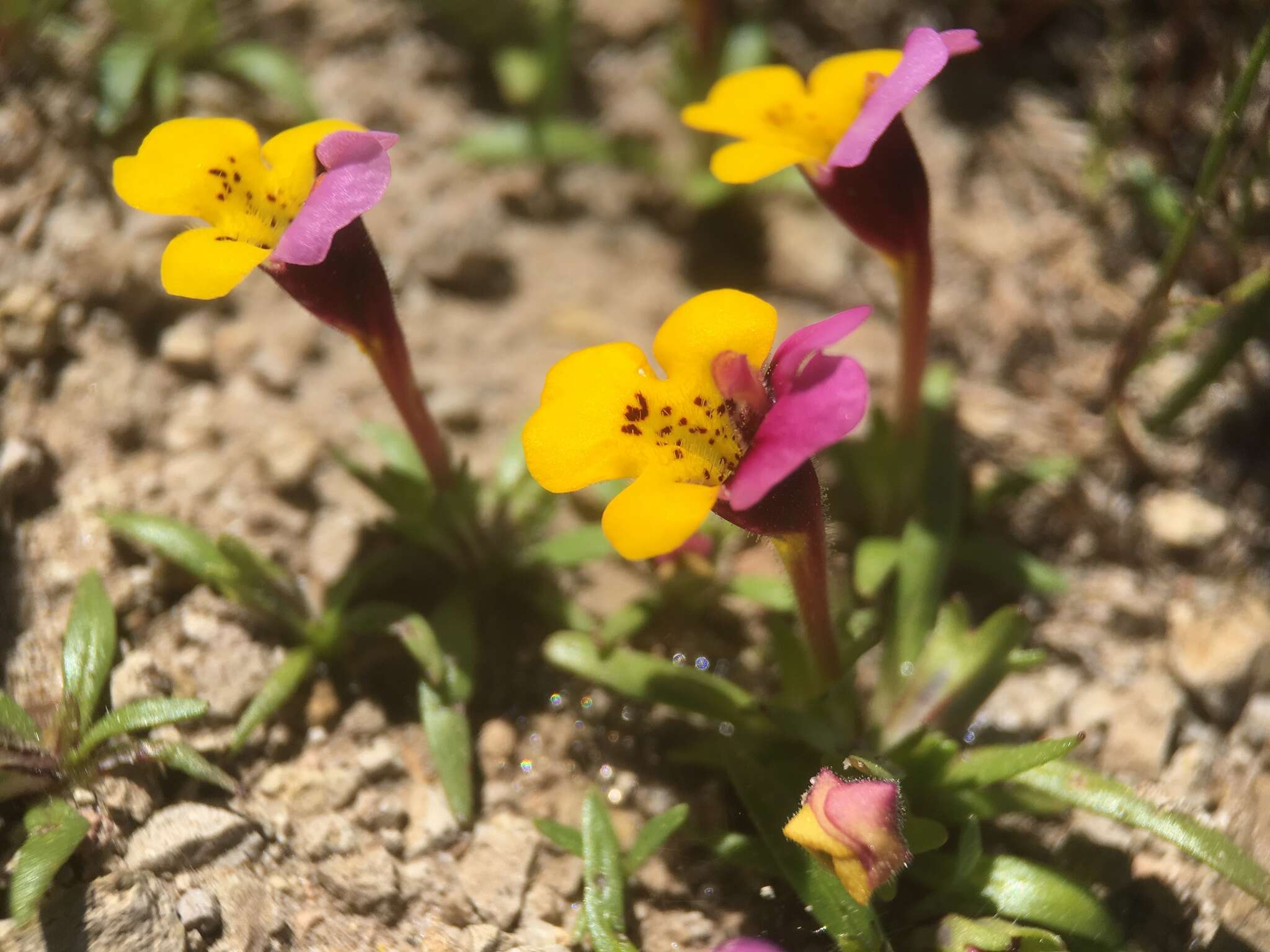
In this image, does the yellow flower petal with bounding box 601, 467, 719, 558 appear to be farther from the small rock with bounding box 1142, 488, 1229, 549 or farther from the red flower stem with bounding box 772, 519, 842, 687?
the small rock with bounding box 1142, 488, 1229, 549

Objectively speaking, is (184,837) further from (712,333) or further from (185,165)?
(712,333)

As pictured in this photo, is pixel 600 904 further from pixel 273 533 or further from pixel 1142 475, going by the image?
pixel 1142 475

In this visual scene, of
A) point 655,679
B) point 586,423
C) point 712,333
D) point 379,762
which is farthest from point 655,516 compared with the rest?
point 379,762

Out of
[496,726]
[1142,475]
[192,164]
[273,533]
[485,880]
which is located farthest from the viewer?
[1142,475]

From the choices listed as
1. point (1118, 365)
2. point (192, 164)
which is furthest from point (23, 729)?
point (1118, 365)

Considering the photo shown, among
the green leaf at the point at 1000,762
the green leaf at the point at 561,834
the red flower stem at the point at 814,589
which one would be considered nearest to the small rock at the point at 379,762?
the green leaf at the point at 561,834

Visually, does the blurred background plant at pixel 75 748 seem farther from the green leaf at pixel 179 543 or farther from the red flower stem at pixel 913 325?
the red flower stem at pixel 913 325

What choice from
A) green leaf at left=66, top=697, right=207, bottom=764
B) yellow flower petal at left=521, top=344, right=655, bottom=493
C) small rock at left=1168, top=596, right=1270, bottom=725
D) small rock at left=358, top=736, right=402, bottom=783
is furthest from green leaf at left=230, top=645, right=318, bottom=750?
small rock at left=1168, top=596, right=1270, bottom=725
